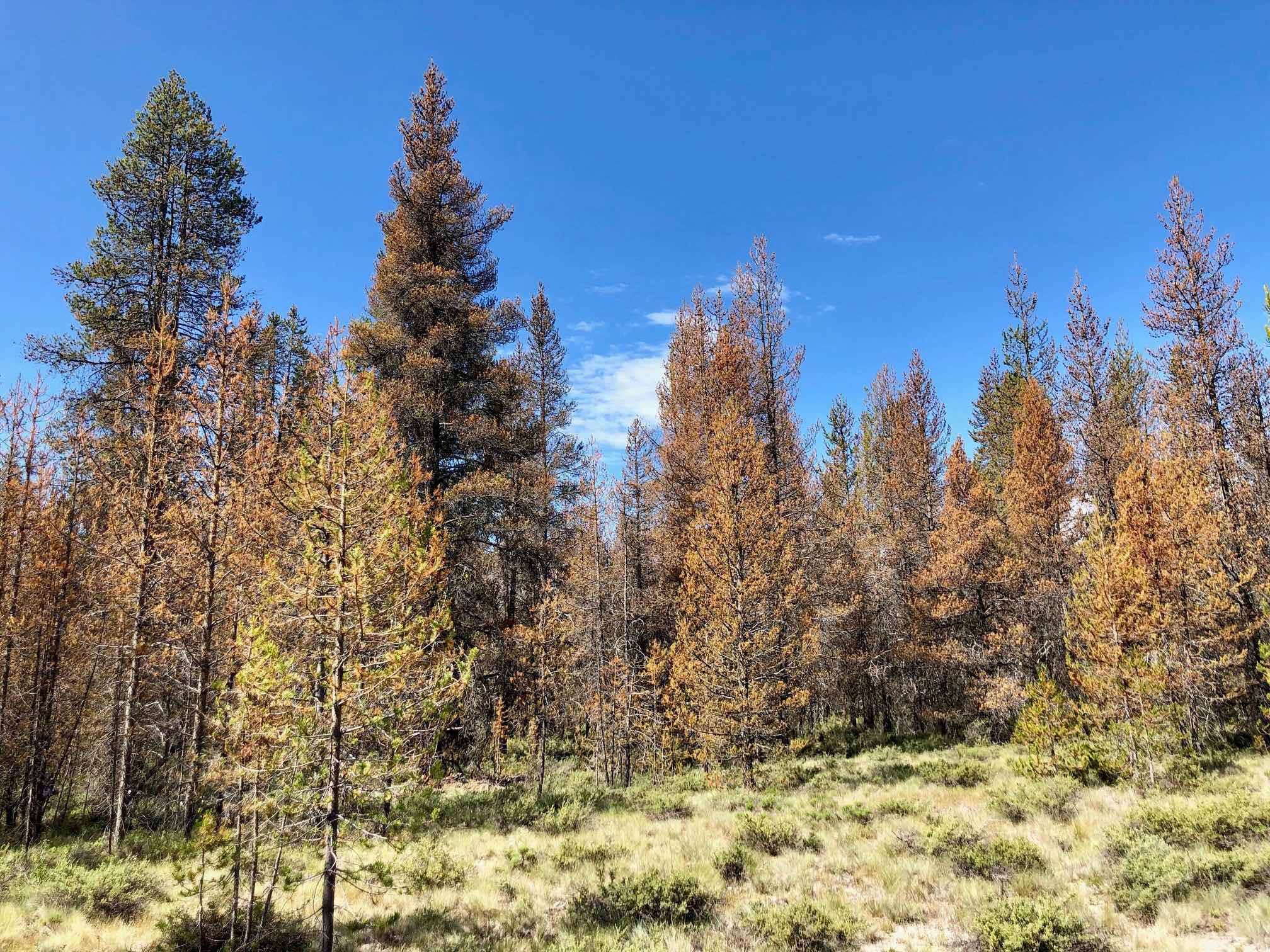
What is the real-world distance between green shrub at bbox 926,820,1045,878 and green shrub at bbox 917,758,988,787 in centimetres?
496

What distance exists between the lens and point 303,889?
844 cm

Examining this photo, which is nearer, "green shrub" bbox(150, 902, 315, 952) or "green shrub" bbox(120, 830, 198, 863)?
"green shrub" bbox(150, 902, 315, 952)

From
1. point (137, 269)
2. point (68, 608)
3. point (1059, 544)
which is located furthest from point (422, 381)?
point (1059, 544)

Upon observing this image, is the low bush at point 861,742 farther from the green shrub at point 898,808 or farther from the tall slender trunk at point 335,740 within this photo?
the tall slender trunk at point 335,740

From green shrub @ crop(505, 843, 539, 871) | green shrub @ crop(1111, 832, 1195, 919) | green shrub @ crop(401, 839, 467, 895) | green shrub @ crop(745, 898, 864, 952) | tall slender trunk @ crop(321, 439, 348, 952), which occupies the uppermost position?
tall slender trunk @ crop(321, 439, 348, 952)

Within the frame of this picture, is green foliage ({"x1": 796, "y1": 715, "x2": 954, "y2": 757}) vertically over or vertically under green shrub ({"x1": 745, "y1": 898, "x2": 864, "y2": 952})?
under

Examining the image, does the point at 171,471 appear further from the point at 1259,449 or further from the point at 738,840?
the point at 1259,449

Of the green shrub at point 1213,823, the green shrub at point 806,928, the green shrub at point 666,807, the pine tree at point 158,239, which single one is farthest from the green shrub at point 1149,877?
the pine tree at point 158,239

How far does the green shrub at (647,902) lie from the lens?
22.8ft

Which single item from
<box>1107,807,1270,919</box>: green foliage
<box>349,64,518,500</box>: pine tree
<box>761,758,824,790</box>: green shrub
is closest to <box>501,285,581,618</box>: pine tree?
<box>349,64,518,500</box>: pine tree

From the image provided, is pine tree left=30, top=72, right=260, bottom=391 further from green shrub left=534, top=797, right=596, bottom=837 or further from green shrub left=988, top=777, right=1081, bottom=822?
green shrub left=988, top=777, right=1081, bottom=822

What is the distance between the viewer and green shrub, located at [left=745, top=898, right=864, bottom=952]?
19.8 feet

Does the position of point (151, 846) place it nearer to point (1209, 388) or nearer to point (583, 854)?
point (583, 854)

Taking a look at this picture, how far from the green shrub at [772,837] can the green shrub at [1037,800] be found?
3.62 meters
